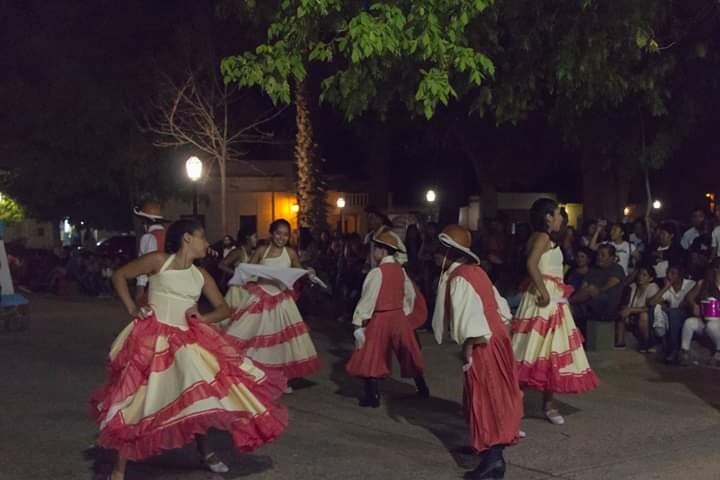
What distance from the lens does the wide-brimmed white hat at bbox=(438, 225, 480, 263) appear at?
7.84m

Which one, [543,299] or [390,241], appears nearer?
[543,299]

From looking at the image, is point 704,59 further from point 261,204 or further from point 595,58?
point 261,204

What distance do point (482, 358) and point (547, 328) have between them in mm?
1848

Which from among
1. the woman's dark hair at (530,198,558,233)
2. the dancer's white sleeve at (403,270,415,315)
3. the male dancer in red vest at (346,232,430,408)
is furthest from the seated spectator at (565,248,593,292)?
the woman's dark hair at (530,198,558,233)

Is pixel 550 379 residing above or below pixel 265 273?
below

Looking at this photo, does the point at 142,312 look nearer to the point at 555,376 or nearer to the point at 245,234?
the point at 555,376

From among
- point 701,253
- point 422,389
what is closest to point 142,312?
point 422,389

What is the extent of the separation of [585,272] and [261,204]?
27040 mm

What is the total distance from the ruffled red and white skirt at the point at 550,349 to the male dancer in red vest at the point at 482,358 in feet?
5.19

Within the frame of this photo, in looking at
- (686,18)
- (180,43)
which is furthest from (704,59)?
(180,43)

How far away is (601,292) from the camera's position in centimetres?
1408

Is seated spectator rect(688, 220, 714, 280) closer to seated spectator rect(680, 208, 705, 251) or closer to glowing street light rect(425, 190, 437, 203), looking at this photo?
seated spectator rect(680, 208, 705, 251)

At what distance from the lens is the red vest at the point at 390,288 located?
10.4 m

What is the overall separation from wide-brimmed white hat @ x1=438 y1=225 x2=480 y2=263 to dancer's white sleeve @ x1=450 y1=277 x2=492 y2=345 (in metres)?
0.21
